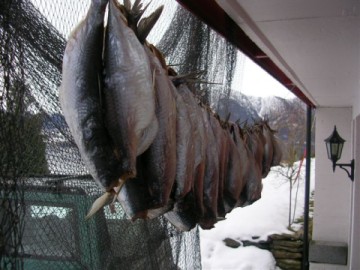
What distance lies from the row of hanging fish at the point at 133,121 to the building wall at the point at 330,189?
6992 millimetres

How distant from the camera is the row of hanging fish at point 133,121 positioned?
1011mm

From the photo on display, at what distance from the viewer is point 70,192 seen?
5.89ft

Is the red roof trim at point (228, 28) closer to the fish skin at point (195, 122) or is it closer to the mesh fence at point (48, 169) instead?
the mesh fence at point (48, 169)

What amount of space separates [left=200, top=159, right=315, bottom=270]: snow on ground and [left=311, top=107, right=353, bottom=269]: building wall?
1456 mm

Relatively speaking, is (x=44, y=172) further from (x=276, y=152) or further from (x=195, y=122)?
(x=276, y=152)

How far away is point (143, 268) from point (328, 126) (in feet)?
21.9

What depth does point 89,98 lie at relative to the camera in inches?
39.8

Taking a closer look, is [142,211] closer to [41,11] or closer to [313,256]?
[41,11]

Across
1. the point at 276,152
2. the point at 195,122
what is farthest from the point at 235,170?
the point at 276,152

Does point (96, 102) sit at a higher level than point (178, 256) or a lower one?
higher

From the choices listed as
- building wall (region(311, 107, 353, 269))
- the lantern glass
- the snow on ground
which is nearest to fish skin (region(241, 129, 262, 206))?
the lantern glass

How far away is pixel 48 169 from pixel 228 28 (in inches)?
55.3

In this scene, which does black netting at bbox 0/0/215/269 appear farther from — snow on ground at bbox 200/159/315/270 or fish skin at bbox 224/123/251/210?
snow on ground at bbox 200/159/315/270

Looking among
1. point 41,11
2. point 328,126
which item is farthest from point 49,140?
point 328,126
